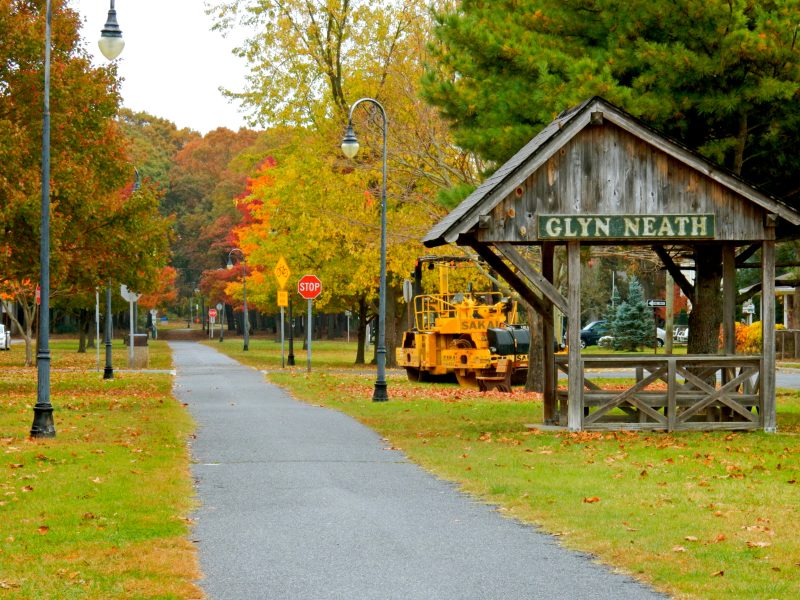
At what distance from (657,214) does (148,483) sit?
9615 mm

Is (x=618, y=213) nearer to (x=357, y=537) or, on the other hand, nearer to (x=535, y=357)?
(x=357, y=537)

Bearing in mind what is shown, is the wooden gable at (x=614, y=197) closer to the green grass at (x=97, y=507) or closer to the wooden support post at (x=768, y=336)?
the wooden support post at (x=768, y=336)

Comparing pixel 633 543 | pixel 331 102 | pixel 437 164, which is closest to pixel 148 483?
pixel 633 543

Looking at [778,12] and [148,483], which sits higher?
[778,12]

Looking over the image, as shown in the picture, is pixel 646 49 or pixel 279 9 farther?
pixel 279 9

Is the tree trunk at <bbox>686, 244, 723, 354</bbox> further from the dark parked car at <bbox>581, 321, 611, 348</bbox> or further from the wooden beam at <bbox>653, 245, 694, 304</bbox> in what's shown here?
the dark parked car at <bbox>581, 321, 611, 348</bbox>

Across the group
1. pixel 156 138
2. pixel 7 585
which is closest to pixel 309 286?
pixel 7 585

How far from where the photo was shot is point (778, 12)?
20.0 meters

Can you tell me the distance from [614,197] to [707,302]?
3.80 metres

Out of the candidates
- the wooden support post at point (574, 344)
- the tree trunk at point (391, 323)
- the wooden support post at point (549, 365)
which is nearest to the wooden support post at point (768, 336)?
the wooden support post at point (574, 344)

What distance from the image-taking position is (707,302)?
22875 millimetres

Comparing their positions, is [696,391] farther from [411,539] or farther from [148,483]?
[411,539]

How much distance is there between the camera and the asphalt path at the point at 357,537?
8641 millimetres

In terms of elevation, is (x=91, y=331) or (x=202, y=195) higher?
(x=202, y=195)
